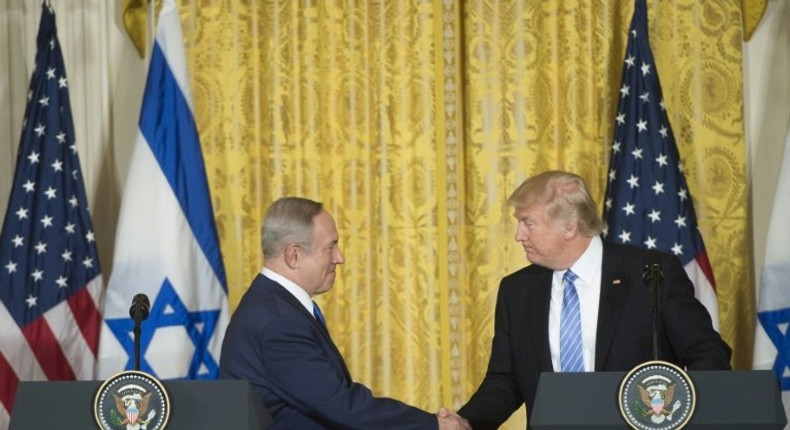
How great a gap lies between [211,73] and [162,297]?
4.26 feet

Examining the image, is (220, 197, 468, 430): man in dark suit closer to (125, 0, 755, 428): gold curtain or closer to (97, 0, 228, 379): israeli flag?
(97, 0, 228, 379): israeli flag

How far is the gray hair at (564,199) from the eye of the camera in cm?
473

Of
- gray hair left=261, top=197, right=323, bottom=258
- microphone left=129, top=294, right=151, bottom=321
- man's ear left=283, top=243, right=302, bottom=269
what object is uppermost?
gray hair left=261, top=197, right=323, bottom=258

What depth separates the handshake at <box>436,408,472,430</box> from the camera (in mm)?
4406

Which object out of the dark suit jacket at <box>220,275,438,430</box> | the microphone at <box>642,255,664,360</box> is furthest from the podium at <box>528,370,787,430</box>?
the dark suit jacket at <box>220,275,438,430</box>

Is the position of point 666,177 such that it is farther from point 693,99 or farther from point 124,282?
point 124,282

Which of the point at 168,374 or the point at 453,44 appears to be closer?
the point at 168,374

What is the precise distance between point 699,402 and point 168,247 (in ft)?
10.8

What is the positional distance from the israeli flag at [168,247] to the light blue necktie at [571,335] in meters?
2.08

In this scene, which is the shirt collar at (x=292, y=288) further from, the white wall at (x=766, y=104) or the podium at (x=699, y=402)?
the white wall at (x=766, y=104)

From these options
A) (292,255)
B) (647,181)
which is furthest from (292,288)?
(647,181)

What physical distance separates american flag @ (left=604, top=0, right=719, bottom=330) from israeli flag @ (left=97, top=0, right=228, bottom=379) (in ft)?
6.53

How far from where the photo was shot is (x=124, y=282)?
6055 mm

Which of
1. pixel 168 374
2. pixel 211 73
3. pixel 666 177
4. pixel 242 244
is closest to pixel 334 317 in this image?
pixel 242 244
